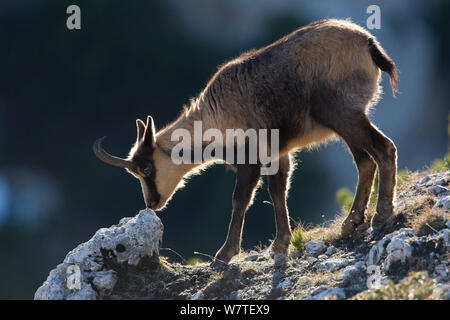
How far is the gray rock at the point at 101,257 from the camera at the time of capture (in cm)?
707

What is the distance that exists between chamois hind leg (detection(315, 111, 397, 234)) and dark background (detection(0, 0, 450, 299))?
18892 mm

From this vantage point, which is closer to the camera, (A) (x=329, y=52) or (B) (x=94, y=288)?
(B) (x=94, y=288)

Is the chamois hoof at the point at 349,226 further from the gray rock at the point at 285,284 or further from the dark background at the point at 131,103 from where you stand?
the dark background at the point at 131,103

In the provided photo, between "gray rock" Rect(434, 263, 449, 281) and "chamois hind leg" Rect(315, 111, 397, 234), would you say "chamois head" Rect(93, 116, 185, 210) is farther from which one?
"gray rock" Rect(434, 263, 449, 281)

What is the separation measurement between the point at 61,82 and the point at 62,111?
64.4 inches

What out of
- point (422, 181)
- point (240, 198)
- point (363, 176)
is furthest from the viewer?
point (422, 181)

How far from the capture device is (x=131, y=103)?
34.5 meters

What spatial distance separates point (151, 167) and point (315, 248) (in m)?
2.35

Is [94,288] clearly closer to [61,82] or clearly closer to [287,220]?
[287,220]

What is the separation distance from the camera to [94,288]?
710cm

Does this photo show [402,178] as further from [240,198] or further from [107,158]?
[107,158]

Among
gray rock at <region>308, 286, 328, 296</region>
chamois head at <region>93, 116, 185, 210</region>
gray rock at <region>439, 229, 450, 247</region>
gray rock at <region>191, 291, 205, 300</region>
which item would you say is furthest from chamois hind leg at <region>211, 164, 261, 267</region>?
gray rock at <region>439, 229, 450, 247</region>

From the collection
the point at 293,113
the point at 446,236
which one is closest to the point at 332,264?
the point at 446,236

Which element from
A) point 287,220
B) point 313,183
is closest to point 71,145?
point 313,183
